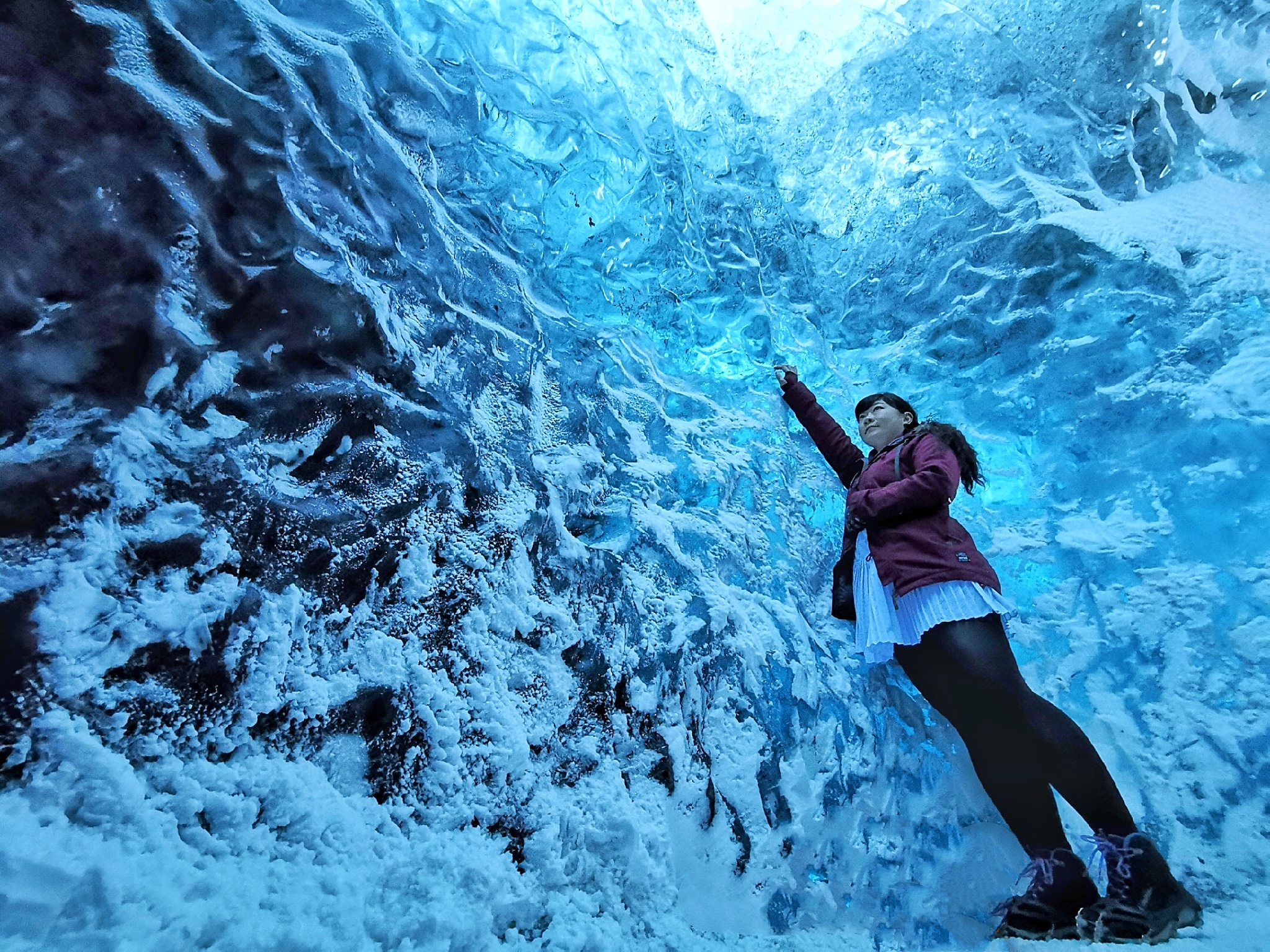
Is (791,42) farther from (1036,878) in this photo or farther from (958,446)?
(1036,878)

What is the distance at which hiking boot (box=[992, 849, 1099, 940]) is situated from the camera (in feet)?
4.29

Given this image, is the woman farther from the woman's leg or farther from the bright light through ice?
the bright light through ice

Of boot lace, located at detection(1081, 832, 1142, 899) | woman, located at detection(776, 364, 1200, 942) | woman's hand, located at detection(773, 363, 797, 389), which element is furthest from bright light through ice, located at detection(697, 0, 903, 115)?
boot lace, located at detection(1081, 832, 1142, 899)

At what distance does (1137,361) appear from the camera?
258 centimetres

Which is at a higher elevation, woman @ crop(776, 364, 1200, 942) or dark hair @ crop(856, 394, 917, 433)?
dark hair @ crop(856, 394, 917, 433)

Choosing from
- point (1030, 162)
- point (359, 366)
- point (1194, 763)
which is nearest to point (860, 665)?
point (1194, 763)

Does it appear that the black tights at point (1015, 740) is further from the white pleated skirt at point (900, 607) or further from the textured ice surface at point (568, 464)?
the textured ice surface at point (568, 464)

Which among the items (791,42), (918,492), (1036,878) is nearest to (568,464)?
(918,492)

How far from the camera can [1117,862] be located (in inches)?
51.4

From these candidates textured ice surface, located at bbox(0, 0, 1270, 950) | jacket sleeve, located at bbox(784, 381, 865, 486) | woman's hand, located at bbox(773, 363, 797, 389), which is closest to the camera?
textured ice surface, located at bbox(0, 0, 1270, 950)

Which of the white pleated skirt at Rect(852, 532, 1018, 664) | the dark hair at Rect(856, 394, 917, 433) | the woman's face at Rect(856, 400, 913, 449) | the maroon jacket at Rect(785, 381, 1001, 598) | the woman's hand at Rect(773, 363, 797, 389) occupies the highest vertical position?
the woman's hand at Rect(773, 363, 797, 389)

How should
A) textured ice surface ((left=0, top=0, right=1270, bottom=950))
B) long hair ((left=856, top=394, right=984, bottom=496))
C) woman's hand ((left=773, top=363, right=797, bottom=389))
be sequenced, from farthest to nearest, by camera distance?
woman's hand ((left=773, top=363, right=797, bottom=389)) < long hair ((left=856, top=394, right=984, bottom=496)) < textured ice surface ((left=0, top=0, right=1270, bottom=950))

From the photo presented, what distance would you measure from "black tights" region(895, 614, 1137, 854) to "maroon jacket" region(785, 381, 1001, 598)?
0.15 metres

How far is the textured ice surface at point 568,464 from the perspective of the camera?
0.94 m
